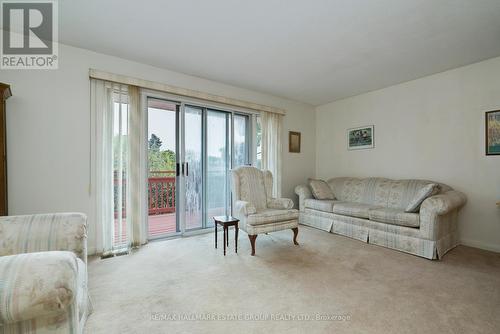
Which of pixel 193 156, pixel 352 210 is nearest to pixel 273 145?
pixel 193 156

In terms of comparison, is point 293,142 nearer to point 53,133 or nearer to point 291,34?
point 291,34

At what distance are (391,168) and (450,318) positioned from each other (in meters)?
2.75

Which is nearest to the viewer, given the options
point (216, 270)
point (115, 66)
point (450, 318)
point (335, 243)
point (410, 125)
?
point (450, 318)

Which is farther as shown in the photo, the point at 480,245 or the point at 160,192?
the point at 160,192

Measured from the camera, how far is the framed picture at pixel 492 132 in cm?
287

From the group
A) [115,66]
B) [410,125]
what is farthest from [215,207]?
[410,125]

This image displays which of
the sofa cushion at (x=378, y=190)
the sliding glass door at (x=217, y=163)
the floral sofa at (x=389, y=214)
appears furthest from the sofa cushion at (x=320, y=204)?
the sliding glass door at (x=217, y=163)

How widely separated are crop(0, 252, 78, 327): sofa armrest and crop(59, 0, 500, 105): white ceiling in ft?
6.87

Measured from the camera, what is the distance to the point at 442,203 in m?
2.59

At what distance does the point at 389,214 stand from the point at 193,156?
3.01m

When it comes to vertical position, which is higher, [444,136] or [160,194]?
[444,136]

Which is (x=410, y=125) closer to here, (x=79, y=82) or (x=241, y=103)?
(x=241, y=103)

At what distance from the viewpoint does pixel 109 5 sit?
6.48 feet

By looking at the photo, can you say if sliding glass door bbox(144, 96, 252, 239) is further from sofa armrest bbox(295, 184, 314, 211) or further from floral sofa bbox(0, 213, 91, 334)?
floral sofa bbox(0, 213, 91, 334)
